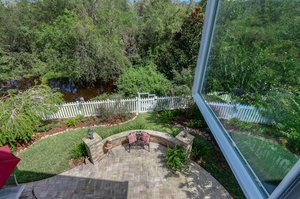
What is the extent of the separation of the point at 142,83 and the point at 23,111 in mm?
5444

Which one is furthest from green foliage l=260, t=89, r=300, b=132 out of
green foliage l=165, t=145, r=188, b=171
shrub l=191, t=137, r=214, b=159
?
shrub l=191, t=137, r=214, b=159

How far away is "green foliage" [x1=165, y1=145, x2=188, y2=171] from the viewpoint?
6066 millimetres

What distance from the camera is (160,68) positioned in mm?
12250

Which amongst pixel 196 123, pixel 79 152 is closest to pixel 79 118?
pixel 79 152

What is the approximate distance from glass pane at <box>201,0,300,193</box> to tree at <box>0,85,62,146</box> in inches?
277

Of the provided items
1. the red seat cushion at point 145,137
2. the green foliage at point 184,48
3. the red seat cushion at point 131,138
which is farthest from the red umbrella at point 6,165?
the green foliage at point 184,48

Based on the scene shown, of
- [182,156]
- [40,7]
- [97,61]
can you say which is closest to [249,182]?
[182,156]

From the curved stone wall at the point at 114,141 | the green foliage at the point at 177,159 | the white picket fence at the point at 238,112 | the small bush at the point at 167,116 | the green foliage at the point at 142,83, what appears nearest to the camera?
the white picket fence at the point at 238,112

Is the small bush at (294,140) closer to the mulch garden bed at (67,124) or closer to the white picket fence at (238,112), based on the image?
the white picket fence at (238,112)

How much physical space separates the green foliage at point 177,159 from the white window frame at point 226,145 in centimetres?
280

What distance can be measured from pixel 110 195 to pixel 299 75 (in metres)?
5.29

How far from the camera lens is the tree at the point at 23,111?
22.5 feet

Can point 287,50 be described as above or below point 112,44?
above

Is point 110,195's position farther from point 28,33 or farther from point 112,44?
point 28,33
